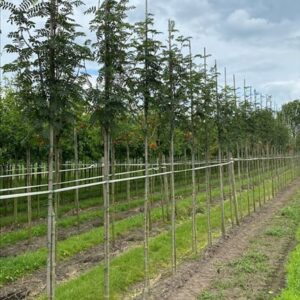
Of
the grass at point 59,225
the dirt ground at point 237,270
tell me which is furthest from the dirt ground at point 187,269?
the grass at point 59,225

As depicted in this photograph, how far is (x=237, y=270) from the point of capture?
9.42 metres

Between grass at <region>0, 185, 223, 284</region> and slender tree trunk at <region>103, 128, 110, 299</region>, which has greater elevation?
slender tree trunk at <region>103, 128, 110, 299</region>

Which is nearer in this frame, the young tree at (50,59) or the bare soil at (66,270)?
the young tree at (50,59)

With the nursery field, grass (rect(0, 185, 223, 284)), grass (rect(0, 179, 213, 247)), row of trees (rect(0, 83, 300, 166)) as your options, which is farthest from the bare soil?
row of trees (rect(0, 83, 300, 166))

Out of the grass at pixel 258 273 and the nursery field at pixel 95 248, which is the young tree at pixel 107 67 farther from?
the grass at pixel 258 273

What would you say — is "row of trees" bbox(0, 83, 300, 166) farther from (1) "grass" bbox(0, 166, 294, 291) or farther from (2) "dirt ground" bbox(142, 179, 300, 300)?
(2) "dirt ground" bbox(142, 179, 300, 300)

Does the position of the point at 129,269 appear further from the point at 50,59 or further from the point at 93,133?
the point at 93,133

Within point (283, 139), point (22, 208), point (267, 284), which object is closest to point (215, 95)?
point (267, 284)

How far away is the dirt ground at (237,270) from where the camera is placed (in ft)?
26.6

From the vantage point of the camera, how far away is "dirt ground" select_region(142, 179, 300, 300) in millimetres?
8117

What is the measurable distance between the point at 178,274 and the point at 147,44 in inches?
185

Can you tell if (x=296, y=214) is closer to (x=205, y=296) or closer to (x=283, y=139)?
(x=205, y=296)

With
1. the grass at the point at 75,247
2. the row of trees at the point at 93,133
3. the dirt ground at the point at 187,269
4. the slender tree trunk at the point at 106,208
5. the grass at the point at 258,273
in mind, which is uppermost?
the row of trees at the point at 93,133

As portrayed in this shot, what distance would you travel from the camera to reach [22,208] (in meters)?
18.8
